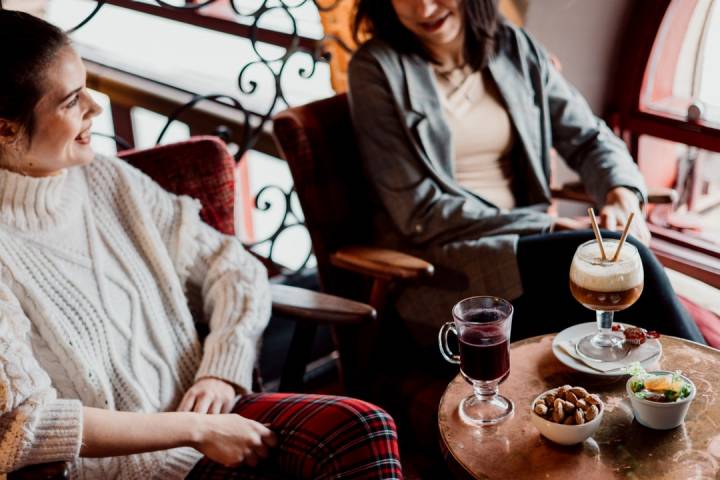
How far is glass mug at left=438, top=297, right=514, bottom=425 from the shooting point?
1443mm

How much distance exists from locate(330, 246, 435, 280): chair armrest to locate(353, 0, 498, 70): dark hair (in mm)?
563

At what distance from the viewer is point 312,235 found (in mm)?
Answer: 2225

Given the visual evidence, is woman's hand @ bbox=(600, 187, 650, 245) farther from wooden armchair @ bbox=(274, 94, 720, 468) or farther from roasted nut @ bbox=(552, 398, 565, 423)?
roasted nut @ bbox=(552, 398, 565, 423)

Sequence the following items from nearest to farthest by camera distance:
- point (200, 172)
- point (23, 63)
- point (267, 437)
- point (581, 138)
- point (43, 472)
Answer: point (43, 472), point (23, 63), point (267, 437), point (200, 172), point (581, 138)

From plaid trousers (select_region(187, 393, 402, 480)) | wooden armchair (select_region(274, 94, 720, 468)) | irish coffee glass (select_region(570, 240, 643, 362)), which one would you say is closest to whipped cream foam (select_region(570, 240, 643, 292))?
irish coffee glass (select_region(570, 240, 643, 362))

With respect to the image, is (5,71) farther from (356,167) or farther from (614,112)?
(614,112)

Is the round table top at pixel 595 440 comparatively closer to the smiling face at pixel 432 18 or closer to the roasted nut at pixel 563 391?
Result: the roasted nut at pixel 563 391

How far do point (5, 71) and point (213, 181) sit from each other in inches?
23.4

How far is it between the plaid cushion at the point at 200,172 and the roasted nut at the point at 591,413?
3.12 ft

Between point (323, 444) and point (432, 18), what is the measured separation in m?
1.16

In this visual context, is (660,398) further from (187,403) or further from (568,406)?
(187,403)

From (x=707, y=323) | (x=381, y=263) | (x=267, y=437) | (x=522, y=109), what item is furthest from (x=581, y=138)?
(x=267, y=437)

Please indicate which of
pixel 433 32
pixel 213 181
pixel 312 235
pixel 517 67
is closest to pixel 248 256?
pixel 213 181

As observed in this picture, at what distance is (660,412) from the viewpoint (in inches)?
54.6
